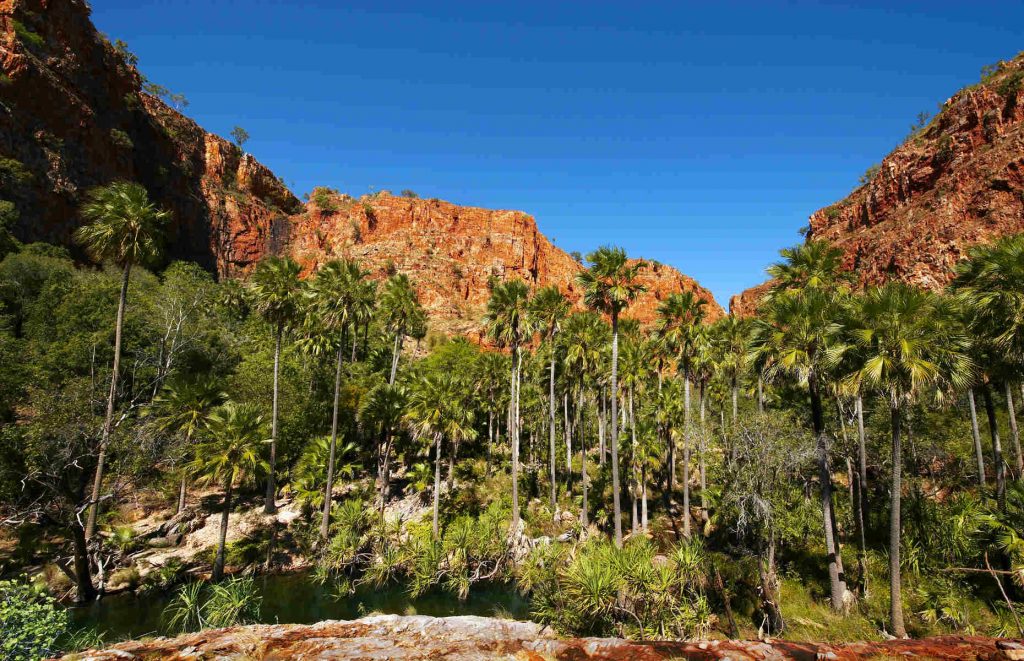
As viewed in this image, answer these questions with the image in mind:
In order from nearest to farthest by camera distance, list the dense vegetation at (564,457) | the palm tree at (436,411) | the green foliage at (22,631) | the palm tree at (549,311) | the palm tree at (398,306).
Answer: the green foliage at (22,631)
the dense vegetation at (564,457)
the palm tree at (436,411)
the palm tree at (549,311)
the palm tree at (398,306)

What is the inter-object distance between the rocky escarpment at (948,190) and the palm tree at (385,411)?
4078cm

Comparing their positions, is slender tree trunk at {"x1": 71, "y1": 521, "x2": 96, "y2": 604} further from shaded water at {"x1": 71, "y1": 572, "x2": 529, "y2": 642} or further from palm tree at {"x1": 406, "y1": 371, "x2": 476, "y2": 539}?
palm tree at {"x1": 406, "y1": 371, "x2": 476, "y2": 539}

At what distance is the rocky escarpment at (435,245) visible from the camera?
88.8 metres

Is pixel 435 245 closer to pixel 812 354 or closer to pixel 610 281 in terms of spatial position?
pixel 610 281

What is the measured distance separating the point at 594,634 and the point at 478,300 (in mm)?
77534

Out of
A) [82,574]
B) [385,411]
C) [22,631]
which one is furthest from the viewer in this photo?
[385,411]

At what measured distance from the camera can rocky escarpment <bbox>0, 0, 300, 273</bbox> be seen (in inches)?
1914

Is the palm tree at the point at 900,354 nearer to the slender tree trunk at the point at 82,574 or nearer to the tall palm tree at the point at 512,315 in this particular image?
the tall palm tree at the point at 512,315

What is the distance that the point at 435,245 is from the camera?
94062 mm

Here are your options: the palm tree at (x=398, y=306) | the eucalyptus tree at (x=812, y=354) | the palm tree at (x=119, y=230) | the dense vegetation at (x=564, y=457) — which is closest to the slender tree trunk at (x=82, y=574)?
the dense vegetation at (x=564, y=457)

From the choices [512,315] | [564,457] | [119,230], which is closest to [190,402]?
[119,230]

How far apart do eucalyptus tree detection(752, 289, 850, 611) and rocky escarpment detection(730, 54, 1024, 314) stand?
30.3 metres

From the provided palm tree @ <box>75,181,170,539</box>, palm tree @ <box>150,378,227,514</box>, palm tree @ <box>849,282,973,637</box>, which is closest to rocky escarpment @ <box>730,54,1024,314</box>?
palm tree @ <box>849,282,973,637</box>

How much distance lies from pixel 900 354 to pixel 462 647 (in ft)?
47.2
